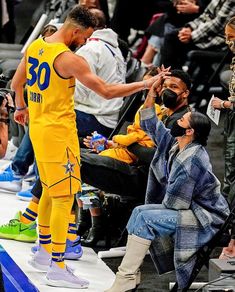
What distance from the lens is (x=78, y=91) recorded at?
27.0 feet

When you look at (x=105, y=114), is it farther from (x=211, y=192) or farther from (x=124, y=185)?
(x=211, y=192)

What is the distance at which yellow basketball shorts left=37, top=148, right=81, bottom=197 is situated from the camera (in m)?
6.63

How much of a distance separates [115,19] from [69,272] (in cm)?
434

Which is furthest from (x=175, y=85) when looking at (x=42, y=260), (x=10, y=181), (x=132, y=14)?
(x=132, y=14)

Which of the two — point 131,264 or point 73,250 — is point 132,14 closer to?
point 73,250

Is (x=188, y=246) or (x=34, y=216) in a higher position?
(x=188, y=246)

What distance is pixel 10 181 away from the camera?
351 inches

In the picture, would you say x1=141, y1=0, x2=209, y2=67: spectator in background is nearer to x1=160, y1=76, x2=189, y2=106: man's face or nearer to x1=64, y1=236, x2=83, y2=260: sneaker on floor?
x1=160, y1=76, x2=189, y2=106: man's face

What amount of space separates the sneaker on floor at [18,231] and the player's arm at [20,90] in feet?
2.32

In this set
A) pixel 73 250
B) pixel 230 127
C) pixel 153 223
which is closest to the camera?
pixel 153 223

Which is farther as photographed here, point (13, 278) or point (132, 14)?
point (132, 14)

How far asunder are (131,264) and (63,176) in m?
0.66

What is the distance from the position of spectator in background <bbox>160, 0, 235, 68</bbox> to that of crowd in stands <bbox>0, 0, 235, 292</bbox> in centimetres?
157

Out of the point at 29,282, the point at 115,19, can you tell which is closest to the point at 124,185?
the point at 29,282
